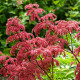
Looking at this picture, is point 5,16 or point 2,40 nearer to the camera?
point 2,40

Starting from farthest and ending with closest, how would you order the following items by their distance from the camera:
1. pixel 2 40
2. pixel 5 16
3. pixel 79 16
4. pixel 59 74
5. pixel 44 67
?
pixel 79 16
pixel 5 16
pixel 2 40
pixel 59 74
pixel 44 67

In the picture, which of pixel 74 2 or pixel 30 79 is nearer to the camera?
pixel 30 79

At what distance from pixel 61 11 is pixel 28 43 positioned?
A: 411 cm

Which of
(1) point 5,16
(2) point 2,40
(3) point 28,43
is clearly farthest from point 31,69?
(1) point 5,16

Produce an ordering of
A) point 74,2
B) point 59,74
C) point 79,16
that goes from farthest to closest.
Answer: point 74,2 < point 79,16 < point 59,74

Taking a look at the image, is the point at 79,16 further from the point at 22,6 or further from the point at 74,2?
the point at 22,6

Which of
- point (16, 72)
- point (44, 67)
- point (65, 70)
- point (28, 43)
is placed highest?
point (28, 43)

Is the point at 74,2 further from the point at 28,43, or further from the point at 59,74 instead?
the point at 28,43

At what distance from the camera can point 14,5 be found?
5102 millimetres

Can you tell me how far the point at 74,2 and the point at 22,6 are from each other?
7.04 ft

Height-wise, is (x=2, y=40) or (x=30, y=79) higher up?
(x=30, y=79)

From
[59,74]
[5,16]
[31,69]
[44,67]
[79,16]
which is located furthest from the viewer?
[79,16]

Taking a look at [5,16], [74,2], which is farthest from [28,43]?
[74,2]

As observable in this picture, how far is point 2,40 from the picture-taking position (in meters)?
4.59
